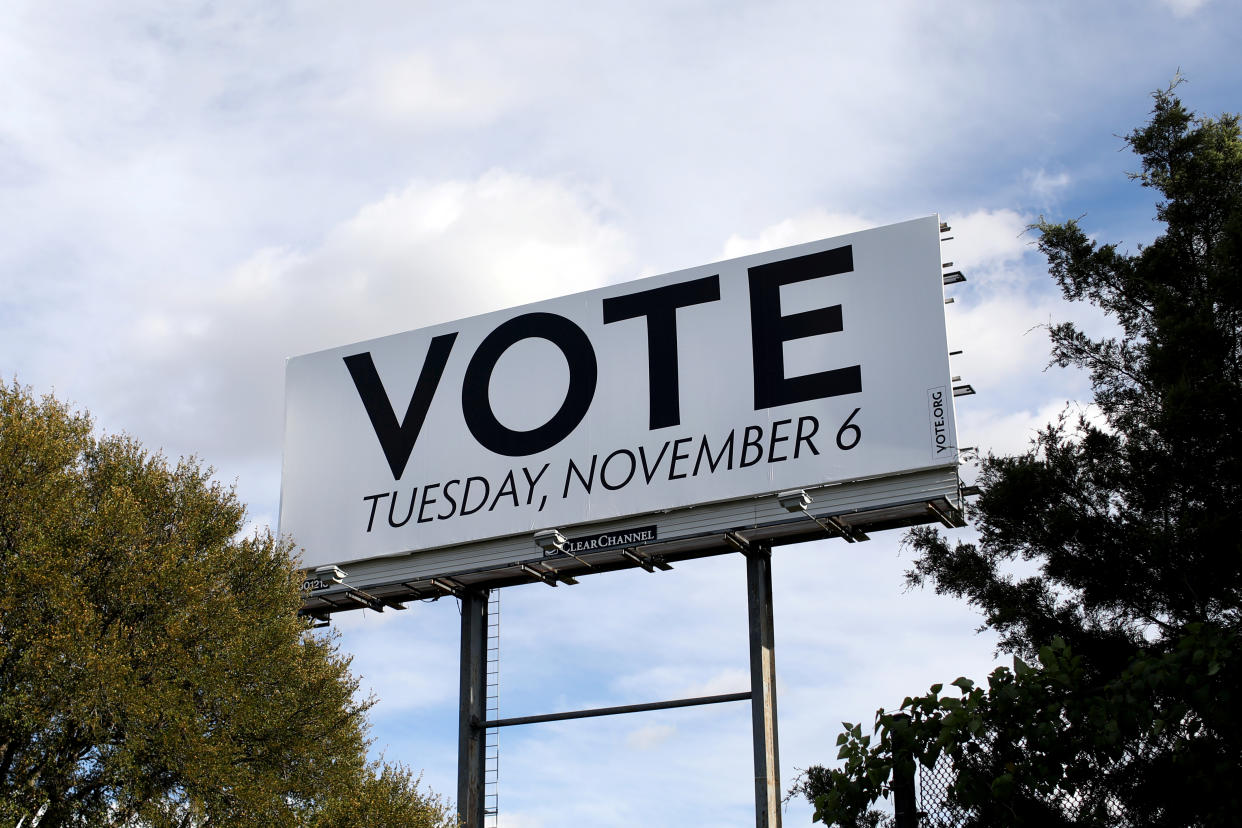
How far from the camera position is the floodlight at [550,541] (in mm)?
23562

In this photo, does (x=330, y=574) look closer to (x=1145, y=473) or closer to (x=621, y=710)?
(x=621, y=710)

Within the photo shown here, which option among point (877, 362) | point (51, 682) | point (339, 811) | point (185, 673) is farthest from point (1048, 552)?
point (51, 682)

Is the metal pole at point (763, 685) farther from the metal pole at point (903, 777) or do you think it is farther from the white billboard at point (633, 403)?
the metal pole at point (903, 777)

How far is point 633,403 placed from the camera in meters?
24.2

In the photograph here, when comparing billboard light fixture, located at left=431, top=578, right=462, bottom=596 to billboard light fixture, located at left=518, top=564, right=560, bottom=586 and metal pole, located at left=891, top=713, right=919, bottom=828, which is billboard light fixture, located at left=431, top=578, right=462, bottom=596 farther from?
metal pole, located at left=891, top=713, right=919, bottom=828

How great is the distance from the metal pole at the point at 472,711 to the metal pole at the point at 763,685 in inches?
213

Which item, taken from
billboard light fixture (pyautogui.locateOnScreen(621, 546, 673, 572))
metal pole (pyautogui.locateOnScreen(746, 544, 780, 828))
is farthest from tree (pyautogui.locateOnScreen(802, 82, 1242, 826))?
billboard light fixture (pyautogui.locateOnScreen(621, 546, 673, 572))

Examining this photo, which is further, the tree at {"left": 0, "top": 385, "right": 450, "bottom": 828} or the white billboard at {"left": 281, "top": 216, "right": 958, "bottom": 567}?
the white billboard at {"left": 281, "top": 216, "right": 958, "bottom": 567}

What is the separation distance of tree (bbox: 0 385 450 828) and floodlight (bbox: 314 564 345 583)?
2.16 m

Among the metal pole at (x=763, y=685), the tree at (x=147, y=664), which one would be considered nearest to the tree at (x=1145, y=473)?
the metal pole at (x=763, y=685)

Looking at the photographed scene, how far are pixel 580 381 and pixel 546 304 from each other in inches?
81.8

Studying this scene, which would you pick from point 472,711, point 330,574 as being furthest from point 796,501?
point 330,574

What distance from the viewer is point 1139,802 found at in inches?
551

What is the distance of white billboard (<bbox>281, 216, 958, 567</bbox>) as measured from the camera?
2234cm
